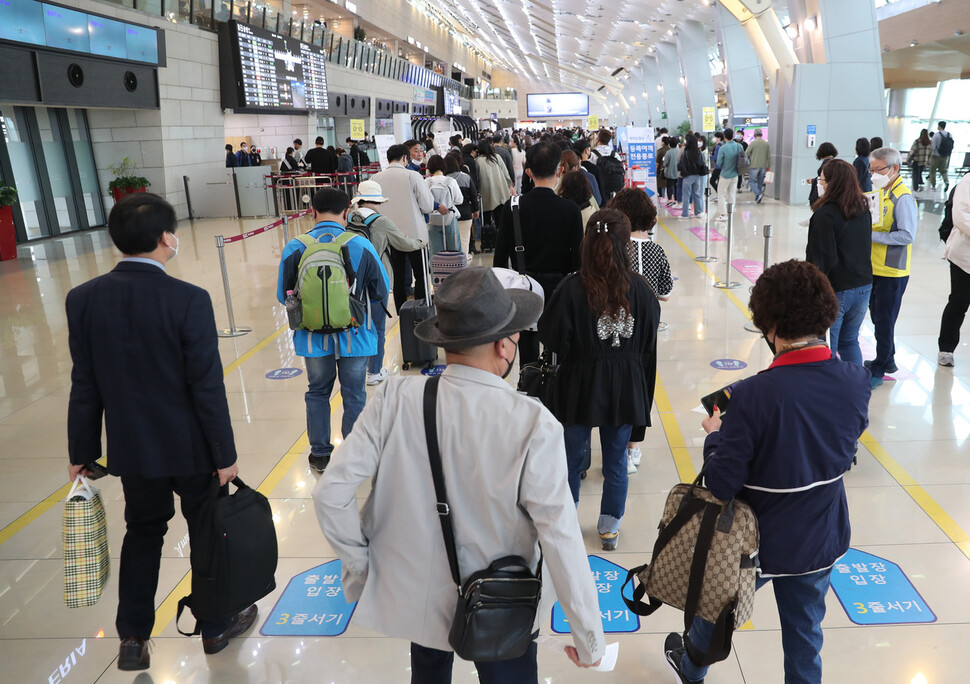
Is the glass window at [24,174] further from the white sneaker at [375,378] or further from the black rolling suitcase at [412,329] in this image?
the white sneaker at [375,378]

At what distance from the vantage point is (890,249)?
5352 mm

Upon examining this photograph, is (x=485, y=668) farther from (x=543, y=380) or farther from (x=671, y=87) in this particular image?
(x=671, y=87)

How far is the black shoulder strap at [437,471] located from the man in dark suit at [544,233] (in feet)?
10.4

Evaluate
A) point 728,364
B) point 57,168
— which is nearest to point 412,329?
point 728,364

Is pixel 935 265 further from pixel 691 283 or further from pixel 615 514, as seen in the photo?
pixel 615 514

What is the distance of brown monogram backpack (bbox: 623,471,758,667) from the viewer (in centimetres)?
226

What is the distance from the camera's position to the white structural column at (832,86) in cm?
1720

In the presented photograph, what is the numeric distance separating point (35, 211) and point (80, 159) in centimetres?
215

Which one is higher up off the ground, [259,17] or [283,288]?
[259,17]

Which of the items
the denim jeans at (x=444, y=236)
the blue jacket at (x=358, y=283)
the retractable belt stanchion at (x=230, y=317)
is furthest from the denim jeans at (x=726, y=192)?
the blue jacket at (x=358, y=283)

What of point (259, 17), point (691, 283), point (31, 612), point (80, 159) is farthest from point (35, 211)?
point (31, 612)

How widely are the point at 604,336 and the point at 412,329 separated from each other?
9.97 feet

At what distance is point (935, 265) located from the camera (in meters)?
10.4

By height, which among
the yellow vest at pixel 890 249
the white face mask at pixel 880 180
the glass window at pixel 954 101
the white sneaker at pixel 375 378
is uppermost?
the glass window at pixel 954 101
